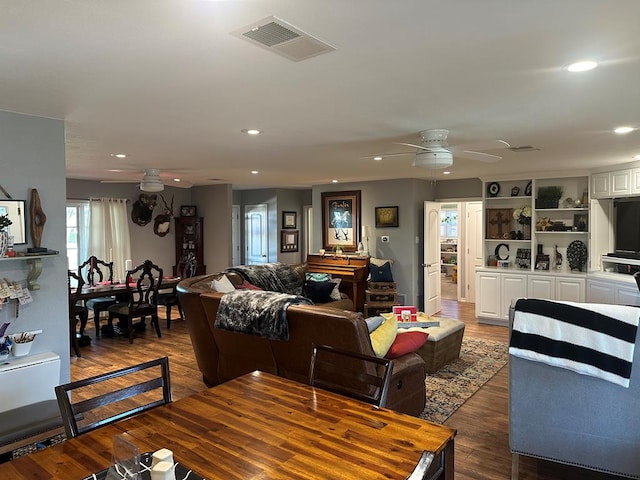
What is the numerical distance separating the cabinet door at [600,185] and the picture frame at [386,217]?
2922 millimetres

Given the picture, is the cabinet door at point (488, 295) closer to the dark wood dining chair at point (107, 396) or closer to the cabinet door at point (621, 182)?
the cabinet door at point (621, 182)

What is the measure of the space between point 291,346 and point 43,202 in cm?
207

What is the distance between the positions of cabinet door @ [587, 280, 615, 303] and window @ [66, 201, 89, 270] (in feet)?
25.9

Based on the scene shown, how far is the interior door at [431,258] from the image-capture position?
7617 millimetres

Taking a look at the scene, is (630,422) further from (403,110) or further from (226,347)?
(226,347)

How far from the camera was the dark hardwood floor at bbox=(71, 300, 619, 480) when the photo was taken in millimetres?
2871

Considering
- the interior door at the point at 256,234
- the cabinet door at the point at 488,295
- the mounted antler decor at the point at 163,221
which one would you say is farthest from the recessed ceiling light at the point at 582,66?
the interior door at the point at 256,234

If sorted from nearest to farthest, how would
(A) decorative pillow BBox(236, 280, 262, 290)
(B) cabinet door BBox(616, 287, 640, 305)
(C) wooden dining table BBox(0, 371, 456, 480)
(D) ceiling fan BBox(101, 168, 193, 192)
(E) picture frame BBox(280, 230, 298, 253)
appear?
(C) wooden dining table BBox(0, 371, 456, 480), (B) cabinet door BBox(616, 287, 640, 305), (A) decorative pillow BBox(236, 280, 262, 290), (D) ceiling fan BBox(101, 168, 193, 192), (E) picture frame BBox(280, 230, 298, 253)

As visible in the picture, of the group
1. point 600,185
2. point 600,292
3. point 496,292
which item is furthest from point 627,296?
point 496,292

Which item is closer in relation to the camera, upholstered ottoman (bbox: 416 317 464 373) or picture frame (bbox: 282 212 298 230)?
upholstered ottoman (bbox: 416 317 464 373)

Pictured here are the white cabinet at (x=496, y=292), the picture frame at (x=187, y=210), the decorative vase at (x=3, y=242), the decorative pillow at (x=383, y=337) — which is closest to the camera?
the decorative vase at (x=3, y=242)

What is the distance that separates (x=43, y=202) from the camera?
124 inches

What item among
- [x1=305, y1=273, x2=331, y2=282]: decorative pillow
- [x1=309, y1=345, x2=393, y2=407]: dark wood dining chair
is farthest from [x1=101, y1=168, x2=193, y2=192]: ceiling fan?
[x1=309, y1=345, x2=393, y2=407]: dark wood dining chair

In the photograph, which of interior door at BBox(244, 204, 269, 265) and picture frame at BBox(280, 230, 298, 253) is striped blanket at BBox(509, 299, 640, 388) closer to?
picture frame at BBox(280, 230, 298, 253)
